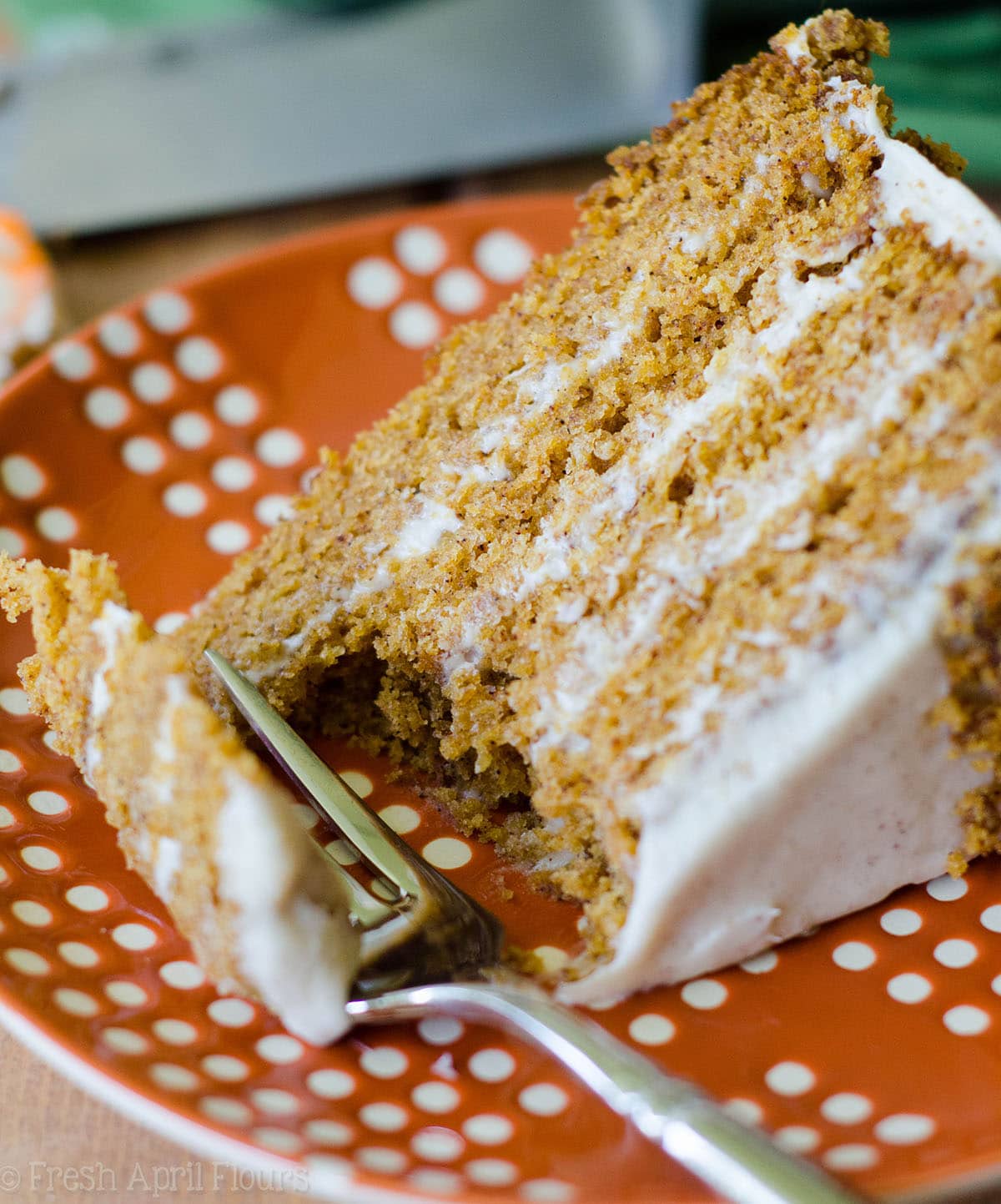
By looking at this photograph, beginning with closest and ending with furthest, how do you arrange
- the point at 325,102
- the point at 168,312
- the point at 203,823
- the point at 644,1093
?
the point at 644,1093
the point at 203,823
the point at 168,312
the point at 325,102

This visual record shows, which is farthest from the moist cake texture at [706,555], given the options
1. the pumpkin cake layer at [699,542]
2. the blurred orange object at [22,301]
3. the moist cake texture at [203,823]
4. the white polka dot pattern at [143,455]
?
the blurred orange object at [22,301]

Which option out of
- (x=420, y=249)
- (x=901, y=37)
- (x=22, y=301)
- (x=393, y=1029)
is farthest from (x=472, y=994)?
(x=901, y=37)

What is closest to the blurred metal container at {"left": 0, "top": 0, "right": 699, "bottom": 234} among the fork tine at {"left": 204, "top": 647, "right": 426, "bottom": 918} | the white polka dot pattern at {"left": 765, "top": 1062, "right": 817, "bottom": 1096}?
the fork tine at {"left": 204, "top": 647, "right": 426, "bottom": 918}

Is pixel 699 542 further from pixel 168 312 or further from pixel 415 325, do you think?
pixel 168 312

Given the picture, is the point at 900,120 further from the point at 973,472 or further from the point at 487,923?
the point at 487,923

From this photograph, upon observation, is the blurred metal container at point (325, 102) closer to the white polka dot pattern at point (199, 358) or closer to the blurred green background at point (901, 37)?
the blurred green background at point (901, 37)

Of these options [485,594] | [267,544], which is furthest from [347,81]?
[485,594]
